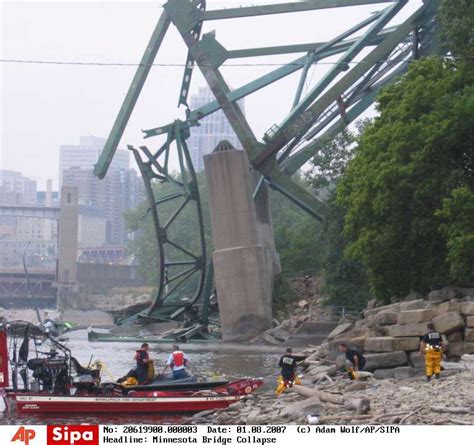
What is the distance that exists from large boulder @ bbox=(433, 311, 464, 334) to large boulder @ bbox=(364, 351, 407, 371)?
1.15 metres

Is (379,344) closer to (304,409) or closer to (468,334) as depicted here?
(468,334)

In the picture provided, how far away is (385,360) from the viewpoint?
103 ft

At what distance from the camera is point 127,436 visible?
18.7 meters

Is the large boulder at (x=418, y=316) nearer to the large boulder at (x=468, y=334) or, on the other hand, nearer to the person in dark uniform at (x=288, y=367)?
the large boulder at (x=468, y=334)

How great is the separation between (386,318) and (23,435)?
689 inches

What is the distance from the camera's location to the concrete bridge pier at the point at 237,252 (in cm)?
6250

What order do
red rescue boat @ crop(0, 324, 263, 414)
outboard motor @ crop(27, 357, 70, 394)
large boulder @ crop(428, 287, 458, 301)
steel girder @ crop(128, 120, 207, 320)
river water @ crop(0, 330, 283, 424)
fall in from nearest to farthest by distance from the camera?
river water @ crop(0, 330, 283, 424) → red rescue boat @ crop(0, 324, 263, 414) → outboard motor @ crop(27, 357, 70, 394) → large boulder @ crop(428, 287, 458, 301) → steel girder @ crop(128, 120, 207, 320)

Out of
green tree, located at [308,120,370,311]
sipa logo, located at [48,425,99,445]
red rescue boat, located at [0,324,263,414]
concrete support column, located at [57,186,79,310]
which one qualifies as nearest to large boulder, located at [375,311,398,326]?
red rescue boat, located at [0,324,263,414]

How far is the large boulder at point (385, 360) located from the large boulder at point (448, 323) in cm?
115

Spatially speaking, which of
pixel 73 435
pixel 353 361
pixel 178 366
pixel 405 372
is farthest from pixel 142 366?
pixel 73 435

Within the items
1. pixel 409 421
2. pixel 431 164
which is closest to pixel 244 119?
pixel 431 164

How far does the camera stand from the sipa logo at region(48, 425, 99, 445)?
1861 cm

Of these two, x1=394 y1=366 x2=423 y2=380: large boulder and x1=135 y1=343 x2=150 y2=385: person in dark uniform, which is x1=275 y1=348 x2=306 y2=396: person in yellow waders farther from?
x1=135 y1=343 x2=150 y2=385: person in dark uniform

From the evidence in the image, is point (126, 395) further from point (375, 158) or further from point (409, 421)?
point (375, 158)
